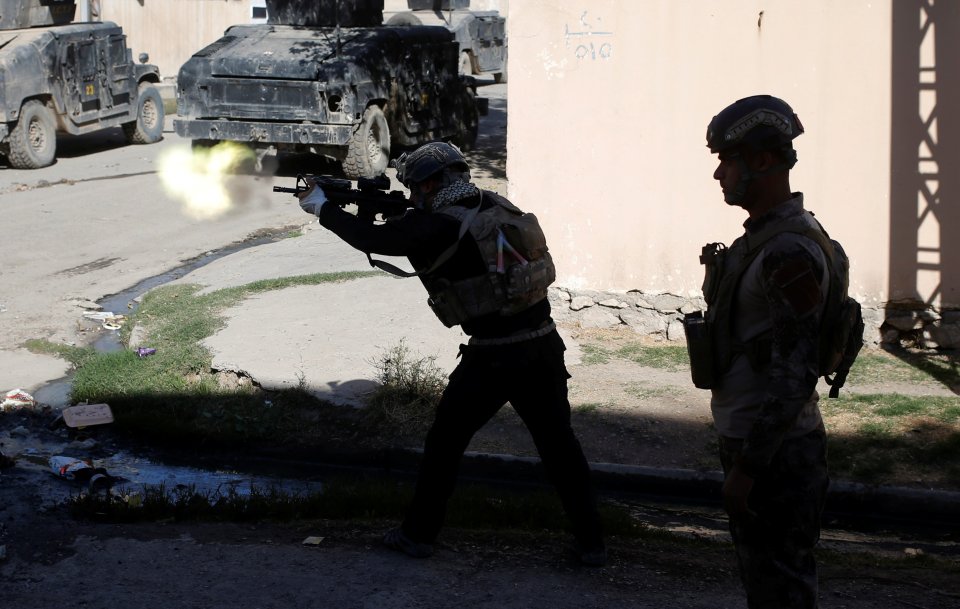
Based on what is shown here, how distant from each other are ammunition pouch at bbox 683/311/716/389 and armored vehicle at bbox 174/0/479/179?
11260mm

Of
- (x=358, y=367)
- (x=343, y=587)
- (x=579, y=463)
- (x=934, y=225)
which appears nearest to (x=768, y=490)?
(x=579, y=463)

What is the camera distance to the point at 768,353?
2732 millimetres

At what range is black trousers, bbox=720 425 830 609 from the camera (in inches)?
110

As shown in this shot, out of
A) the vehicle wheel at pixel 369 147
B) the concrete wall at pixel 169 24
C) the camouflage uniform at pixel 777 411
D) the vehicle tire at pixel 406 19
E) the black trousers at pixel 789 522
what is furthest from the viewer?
the concrete wall at pixel 169 24

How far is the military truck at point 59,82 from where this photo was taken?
14625 millimetres

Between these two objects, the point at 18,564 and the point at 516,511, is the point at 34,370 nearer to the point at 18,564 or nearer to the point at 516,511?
the point at 18,564

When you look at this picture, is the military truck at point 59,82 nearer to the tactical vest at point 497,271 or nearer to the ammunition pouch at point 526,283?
the tactical vest at point 497,271

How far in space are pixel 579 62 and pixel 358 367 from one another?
2.56 metres

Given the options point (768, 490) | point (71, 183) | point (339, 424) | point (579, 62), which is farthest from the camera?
point (71, 183)

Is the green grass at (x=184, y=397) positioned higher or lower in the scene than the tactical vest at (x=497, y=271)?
lower

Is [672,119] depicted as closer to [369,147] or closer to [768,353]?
[768,353]

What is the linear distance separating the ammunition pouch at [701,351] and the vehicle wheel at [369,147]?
36.4ft

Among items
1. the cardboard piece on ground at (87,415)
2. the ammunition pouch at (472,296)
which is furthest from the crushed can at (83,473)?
the ammunition pouch at (472,296)

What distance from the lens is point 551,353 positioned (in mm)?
4039
